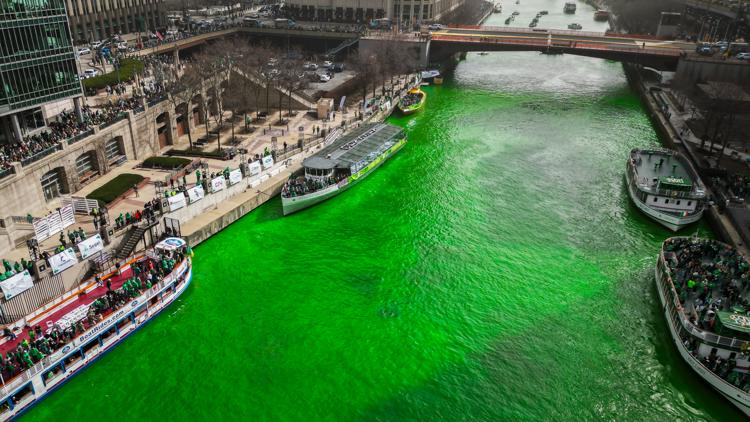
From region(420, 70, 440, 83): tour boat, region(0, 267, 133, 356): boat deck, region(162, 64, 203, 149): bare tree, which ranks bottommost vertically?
region(0, 267, 133, 356): boat deck

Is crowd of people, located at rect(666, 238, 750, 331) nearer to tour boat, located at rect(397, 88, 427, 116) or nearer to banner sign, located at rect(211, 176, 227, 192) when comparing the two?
banner sign, located at rect(211, 176, 227, 192)

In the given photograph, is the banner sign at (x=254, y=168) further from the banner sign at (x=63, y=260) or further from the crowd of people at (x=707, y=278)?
the crowd of people at (x=707, y=278)

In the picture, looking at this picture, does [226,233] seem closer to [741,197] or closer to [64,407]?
[64,407]

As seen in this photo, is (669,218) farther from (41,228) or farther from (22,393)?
(41,228)

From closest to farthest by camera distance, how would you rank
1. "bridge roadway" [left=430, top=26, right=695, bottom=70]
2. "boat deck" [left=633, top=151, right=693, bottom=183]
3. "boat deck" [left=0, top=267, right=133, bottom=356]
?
"boat deck" [left=0, top=267, right=133, bottom=356] < "boat deck" [left=633, top=151, right=693, bottom=183] < "bridge roadway" [left=430, top=26, right=695, bottom=70]

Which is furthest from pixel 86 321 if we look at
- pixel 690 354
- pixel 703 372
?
pixel 703 372

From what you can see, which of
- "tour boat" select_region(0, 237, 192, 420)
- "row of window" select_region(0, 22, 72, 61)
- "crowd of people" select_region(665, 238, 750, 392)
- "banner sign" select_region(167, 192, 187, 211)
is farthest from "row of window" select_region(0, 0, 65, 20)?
"crowd of people" select_region(665, 238, 750, 392)

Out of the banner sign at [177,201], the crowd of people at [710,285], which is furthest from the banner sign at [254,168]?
the crowd of people at [710,285]
